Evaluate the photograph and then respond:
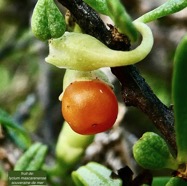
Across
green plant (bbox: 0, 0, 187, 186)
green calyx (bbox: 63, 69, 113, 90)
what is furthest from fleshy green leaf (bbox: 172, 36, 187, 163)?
green calyx (bbox: 63, 69, 113, 90)

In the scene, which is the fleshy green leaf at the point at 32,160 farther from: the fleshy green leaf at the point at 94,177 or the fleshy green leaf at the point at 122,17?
the fleshy green leaf at the point at 122,17

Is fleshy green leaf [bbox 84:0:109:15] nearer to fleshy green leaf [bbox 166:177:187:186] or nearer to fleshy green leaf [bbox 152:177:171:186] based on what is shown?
fleshy green leaf [bbox 166:177:187:186]

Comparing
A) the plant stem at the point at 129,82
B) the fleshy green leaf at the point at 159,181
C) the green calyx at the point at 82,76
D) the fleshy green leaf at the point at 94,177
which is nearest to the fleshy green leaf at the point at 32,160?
the fleshy green leaf at the point at 94,177

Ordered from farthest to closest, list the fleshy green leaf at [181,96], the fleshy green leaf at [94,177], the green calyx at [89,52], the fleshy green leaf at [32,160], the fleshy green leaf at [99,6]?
the fleshy green leaf at [32,160], the fleshy green leaf at [94,177], the fleshy green leaf at [99,6], the green calyx at [89,52], the fleshy green leaf at [181,96]

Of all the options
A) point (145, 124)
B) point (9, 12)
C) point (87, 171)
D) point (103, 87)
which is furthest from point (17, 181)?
point (9, 12)

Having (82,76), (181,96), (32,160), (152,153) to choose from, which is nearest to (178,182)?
(152,153)

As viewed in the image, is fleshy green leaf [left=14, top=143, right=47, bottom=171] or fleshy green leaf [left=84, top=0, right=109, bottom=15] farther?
fleshy green leaf [left=14, top=143, right=47, bottom=171]
